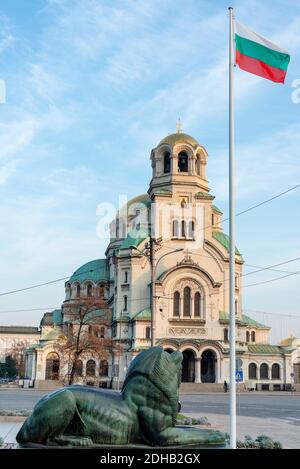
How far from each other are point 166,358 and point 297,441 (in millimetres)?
6417

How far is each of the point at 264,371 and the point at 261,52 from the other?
6201 centimetres

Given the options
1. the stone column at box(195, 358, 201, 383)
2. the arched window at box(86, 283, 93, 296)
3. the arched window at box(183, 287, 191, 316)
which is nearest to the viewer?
the stone column at box(195, 358, 201, 383)

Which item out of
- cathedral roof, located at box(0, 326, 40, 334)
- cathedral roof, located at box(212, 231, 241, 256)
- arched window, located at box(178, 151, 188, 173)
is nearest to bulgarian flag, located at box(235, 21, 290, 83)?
cathedral roof, located at box(212, 231, 241, 256)

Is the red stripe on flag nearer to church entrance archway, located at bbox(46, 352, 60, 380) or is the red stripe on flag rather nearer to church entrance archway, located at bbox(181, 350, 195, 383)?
church entrance archway, located at bbox(181, 350, 195, 383)

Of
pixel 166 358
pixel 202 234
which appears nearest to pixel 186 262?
pixel 202 234

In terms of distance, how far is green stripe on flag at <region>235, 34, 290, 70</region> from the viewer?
A: 550 inches

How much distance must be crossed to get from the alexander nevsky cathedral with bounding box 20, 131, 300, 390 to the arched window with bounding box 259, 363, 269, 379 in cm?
12

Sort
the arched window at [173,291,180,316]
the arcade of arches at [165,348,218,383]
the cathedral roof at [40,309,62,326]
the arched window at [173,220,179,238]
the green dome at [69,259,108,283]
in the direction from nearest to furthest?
the arcade of arches at [165,348,218,383] < the arched window at [173,291,180,316] < the arched window at [173,220,179,238] < the green dome at [69,259,108,283] < the cathedral roof at [40,309,62,326]

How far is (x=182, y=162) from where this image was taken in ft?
239

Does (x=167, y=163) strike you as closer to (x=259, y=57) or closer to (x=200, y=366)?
(x=200, y=366)

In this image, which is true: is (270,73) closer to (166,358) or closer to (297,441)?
(166,358)

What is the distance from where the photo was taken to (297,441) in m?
16.4

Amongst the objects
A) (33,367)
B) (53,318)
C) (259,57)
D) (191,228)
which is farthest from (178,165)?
(259,57)

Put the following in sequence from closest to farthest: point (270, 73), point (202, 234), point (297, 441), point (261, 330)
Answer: point (270, 73), point (297, 441), point (202, 234), point (261, 330)
